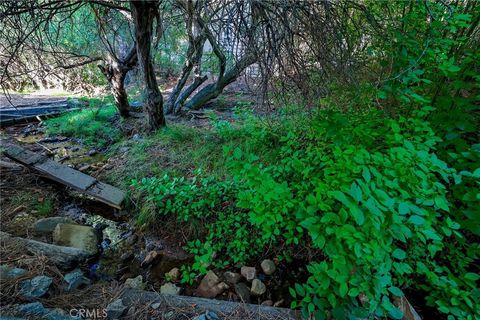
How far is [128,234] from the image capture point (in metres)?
2.73

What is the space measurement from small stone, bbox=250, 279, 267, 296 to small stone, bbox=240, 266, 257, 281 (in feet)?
0.20

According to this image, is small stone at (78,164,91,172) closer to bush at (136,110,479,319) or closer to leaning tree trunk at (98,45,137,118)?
bush at (136,110,479,319)

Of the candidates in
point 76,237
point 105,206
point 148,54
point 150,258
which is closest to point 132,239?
point 150,258

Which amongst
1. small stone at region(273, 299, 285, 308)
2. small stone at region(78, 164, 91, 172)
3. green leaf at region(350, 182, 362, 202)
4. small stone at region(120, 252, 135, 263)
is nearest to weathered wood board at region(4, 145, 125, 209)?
small stone at region(78, 164, 91, 172)

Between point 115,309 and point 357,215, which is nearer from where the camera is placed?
point 357,215

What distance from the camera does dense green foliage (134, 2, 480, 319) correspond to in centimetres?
128

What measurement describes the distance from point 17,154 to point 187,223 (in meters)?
2.66

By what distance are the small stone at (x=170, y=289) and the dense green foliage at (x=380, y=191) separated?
16 cm

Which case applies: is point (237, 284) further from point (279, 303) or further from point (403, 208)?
point (403, 208)

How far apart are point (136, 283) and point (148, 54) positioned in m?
3.06

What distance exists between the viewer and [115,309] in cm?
165

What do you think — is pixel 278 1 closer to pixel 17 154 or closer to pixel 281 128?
pixel 281 128

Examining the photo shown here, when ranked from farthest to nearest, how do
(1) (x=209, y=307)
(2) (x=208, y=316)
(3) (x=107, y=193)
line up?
(3) (x=107, y=193) < (1) (x=209, y=307) < (2) (x=208, y=316)

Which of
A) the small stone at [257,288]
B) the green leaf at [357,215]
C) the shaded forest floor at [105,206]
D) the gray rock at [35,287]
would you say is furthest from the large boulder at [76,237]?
the green leaf at [357,215]
